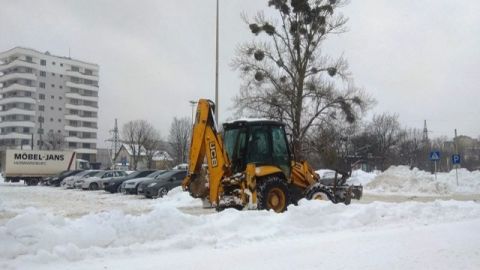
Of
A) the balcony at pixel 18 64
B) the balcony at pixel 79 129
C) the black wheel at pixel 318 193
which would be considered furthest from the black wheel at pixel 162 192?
the balcony at pixel 79 129

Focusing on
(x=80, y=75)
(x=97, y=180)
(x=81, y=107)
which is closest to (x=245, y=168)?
(x=97, y=180)

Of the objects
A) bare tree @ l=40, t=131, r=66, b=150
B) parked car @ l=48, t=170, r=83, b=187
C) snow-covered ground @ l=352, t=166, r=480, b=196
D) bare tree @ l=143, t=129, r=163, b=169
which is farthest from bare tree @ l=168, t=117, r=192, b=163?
snow-covered ground @ l=352, t=166, r=480, b=196

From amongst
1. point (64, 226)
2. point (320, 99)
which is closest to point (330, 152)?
point (320, 99)

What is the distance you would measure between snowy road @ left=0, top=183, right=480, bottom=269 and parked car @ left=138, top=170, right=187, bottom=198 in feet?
50.8

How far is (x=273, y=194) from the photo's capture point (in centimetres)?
1481

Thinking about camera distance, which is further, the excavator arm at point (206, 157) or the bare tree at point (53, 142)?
the bare tree at point (53, 142)

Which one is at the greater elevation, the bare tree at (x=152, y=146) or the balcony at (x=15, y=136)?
the balcony at (x=15, y=136)

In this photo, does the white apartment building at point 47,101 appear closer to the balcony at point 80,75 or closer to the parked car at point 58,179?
the balcony at point 80,75

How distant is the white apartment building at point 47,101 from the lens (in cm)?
10356

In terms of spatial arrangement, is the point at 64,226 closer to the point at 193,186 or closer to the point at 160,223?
the point at 160,223

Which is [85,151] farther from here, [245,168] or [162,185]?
[245,168]

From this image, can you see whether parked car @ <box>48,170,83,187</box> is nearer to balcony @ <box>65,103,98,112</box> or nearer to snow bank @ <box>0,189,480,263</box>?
snow bank @ <box>0,189,480,263</box>

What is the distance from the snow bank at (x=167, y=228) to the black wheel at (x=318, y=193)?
88.7 inches

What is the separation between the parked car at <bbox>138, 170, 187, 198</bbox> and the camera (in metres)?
26.5
